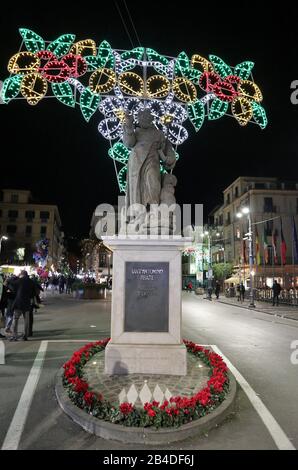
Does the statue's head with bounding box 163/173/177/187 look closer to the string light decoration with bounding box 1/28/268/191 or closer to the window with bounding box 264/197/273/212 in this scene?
the string light decoration with bounding box 1/28/268/191

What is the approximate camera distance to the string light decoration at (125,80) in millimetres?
9492

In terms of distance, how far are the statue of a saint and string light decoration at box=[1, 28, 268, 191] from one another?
2.69 meters

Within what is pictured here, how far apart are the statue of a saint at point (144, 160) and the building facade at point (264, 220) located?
4138cm

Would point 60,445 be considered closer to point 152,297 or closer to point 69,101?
point 152,297

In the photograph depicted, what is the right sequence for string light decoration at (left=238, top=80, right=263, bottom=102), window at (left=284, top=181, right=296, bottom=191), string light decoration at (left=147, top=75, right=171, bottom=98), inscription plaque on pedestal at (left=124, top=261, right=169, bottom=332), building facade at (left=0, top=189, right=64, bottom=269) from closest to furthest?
1. inscription plaque on pedestal at (left=124, top=261, right=169, bottom=332)
2. string light decoration at (left=147, top=75, right=171, bottom=98)
3. string light decoration at (left=238, top=80, right=263, bottom=102)
4. window at (left=284, top=181, right=296, bottom=191)
5. building facade at (left=0, top=189, right=64, bottom=269)

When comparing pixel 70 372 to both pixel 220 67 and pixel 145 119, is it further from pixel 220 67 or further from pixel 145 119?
pixel 220 67

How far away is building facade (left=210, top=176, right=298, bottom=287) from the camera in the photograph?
49.2 m

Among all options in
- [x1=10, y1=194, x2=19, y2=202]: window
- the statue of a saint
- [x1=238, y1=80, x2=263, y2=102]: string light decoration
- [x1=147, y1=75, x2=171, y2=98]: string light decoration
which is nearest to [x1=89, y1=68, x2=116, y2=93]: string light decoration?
[x1=147, y1=75, x2=171, y2=98]: string light decoration

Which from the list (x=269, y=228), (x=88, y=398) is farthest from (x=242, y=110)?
(x=269, y=228)

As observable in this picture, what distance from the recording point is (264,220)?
46625 mm

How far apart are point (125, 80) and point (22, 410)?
913 centimetres

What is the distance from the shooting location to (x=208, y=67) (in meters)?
10.2

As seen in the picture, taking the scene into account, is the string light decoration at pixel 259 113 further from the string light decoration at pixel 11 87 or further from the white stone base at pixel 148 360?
the white stone base at pixel 148 360
